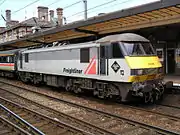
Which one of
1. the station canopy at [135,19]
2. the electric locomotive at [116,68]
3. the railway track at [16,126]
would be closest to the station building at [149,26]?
the station canopy at [135,19]

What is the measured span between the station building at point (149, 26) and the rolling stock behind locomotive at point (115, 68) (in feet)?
5.32

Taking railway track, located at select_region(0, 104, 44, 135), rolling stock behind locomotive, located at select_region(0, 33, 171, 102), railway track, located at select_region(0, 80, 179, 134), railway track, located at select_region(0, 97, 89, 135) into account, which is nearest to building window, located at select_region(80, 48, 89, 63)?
rolling stock behind locomotive, located at select_region(0, 33, 171, 102)

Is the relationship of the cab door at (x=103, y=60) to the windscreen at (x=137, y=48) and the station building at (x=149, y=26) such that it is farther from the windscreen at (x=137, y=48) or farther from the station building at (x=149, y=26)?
the station building at (x=149, y=26)

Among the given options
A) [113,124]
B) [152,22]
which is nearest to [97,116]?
[113,124]

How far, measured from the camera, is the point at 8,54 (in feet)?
87.1

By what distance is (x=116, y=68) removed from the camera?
38.3ft

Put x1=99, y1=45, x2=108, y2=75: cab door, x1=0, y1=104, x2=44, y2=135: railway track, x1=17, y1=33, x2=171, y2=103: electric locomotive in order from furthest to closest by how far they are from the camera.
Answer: x1=99, y1=45, x2=108, y2=75: cab door < x1=17, y1=33, x2=171, y2=103: electric locomotive < x1=0, y1=104, x2=44, y2=135: railway track

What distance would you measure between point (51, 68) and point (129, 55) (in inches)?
282

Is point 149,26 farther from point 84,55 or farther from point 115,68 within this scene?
point 115,68

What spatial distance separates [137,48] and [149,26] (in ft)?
13.0

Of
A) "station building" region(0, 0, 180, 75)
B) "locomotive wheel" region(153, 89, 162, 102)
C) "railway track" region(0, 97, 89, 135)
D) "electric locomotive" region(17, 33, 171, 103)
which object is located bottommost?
"railway track" region(0, 97, 89, 135)

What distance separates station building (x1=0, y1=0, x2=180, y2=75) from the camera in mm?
12427

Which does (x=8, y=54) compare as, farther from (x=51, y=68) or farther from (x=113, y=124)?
(x=113, y=124)

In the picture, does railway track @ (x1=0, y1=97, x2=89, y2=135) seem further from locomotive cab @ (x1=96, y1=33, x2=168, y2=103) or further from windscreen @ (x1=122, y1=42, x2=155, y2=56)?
windscreen @ (x1=122, y1=42, x2=155, y2=56)
